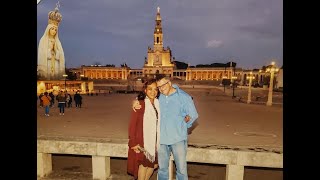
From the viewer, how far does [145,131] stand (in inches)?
175

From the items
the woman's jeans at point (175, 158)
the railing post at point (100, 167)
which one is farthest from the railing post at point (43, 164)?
the woman's jeans at point (175, 158)

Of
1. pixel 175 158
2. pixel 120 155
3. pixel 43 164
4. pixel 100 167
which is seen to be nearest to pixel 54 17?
pixel 43 164

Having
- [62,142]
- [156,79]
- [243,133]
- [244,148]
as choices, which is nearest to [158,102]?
[156,79]

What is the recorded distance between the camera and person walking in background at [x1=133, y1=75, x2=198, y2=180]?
453 cm

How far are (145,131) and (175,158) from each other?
67 cm

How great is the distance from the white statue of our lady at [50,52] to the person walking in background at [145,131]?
44886 mm

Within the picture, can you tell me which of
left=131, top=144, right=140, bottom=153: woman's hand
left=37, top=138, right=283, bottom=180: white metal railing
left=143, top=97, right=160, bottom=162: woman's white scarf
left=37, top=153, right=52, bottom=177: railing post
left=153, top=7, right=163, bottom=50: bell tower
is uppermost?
left=153, top=7, right=163, bottom=50: bell tower

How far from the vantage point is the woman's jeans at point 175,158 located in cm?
455

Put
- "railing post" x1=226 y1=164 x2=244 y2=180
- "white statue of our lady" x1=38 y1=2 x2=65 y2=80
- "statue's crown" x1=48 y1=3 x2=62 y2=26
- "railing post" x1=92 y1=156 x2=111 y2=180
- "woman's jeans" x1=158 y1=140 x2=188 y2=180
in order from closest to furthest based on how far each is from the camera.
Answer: "woman's jeans" x1=158 y1=140 x2=188 y2=180 < "railing post" x1=226 y1=164 x2=244 y2=180 < "railing post" x1=92 y1=156 x2=111 y2=180 < "white statue of our lady" x1=38 y1=2 x2=65 y2=80 < "statue's crown" x1=48 y1=3 x2=62 y2=26

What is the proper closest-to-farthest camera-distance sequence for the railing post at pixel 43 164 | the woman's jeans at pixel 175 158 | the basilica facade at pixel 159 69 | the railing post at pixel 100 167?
the woman's jeans at pixel 175 158 < the railing post at pixel 100 167 < the railing post at pixel 43 164 < the basilica facade at pixel 159 69

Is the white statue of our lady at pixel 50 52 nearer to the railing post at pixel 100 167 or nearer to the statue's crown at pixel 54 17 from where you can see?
the statue's crown at pixel 54 17

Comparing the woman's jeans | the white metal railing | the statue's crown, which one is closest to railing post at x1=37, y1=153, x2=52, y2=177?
the white metal railing

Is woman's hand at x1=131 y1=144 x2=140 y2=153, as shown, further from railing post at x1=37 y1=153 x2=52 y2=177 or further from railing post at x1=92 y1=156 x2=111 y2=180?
railing post at x1=37 y1=153 x2=52 y2=177

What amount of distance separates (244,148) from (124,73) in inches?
5206
